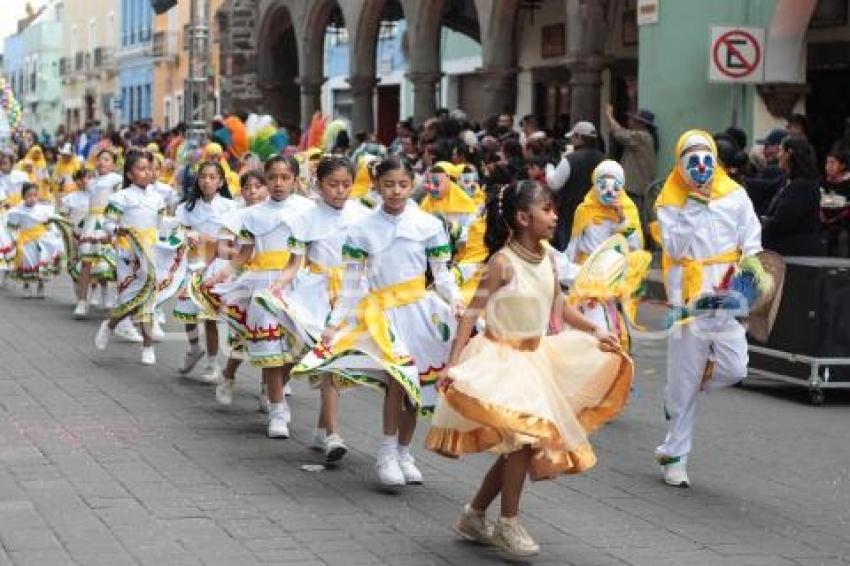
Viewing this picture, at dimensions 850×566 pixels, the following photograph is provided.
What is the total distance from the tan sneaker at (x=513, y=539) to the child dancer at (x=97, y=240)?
10443 millimetres

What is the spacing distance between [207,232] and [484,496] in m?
6.21

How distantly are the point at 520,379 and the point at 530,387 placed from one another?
0.19 ft

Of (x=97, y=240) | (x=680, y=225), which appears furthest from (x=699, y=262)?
(x=97, y=240)

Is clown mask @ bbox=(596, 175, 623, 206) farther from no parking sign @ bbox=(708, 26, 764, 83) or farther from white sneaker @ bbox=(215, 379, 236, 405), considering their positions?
no parking sign @ bbox=(708, 26, 764, 83)

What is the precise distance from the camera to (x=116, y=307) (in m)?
14.3

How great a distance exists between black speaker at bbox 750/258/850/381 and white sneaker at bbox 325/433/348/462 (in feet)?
14.5

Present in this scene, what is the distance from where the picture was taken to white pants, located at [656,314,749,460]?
366 inches

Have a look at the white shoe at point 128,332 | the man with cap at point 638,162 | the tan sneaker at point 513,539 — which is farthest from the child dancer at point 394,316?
the man with cap at point 638,162

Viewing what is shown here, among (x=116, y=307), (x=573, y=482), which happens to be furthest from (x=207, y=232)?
(x=573, y=482)

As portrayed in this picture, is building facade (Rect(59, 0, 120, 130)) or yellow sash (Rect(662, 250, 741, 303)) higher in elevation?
building facade (Rect(59, 0, 120, 130))

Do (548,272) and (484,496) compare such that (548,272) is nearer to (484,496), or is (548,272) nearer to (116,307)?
(484,496)

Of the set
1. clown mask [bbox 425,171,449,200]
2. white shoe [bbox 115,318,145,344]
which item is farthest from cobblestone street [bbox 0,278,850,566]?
clown mask [bbox 425,171,449,200]

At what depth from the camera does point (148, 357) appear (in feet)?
45.2

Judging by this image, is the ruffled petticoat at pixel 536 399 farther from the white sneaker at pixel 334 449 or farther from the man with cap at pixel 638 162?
the man with cap at pixel 638 162
